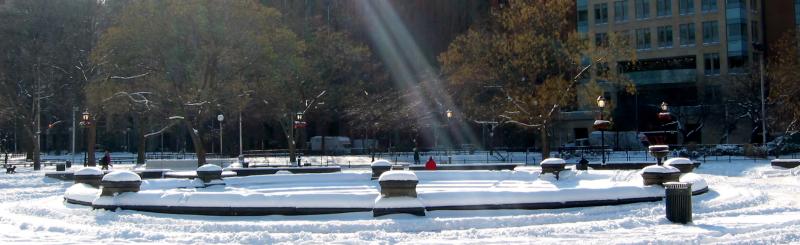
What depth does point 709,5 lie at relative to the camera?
77.4 metres

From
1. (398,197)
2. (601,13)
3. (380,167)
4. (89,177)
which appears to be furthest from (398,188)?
(601,13)

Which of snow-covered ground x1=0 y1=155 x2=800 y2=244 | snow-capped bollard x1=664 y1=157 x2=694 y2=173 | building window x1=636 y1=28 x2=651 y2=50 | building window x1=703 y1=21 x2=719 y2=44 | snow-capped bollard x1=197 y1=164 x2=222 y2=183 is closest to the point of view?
snow-covered ground x1=0 y1=155 x2=800 y2=244

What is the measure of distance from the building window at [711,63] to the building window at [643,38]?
5.46 meters

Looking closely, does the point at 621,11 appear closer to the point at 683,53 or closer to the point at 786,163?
the point at 683,53

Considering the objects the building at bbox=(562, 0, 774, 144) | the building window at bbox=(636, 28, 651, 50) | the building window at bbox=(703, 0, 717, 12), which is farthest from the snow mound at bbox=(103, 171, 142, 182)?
the building window at bbox=(636, 28, 651, 50)

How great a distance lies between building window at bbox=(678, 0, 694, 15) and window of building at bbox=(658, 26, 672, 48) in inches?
81.0

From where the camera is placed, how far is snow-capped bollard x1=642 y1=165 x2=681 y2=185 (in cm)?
2212

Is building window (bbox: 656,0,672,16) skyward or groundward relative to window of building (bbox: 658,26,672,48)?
skyward

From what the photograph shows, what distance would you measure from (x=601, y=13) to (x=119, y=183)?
6846 cm

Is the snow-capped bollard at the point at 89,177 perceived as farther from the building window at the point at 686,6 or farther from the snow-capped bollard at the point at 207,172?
the building window at the point at 686,6

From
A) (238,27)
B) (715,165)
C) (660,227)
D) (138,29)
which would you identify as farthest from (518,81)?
(660,227)

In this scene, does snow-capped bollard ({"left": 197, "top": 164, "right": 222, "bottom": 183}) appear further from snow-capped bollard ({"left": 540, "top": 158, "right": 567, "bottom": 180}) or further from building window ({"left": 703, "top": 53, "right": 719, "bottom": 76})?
building window ({"left": 703, "top": 53, "right": 719, "bottom": 76})

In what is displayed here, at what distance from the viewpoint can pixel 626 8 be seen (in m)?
81.6

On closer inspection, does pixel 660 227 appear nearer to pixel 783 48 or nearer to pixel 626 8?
pixel 783 48
